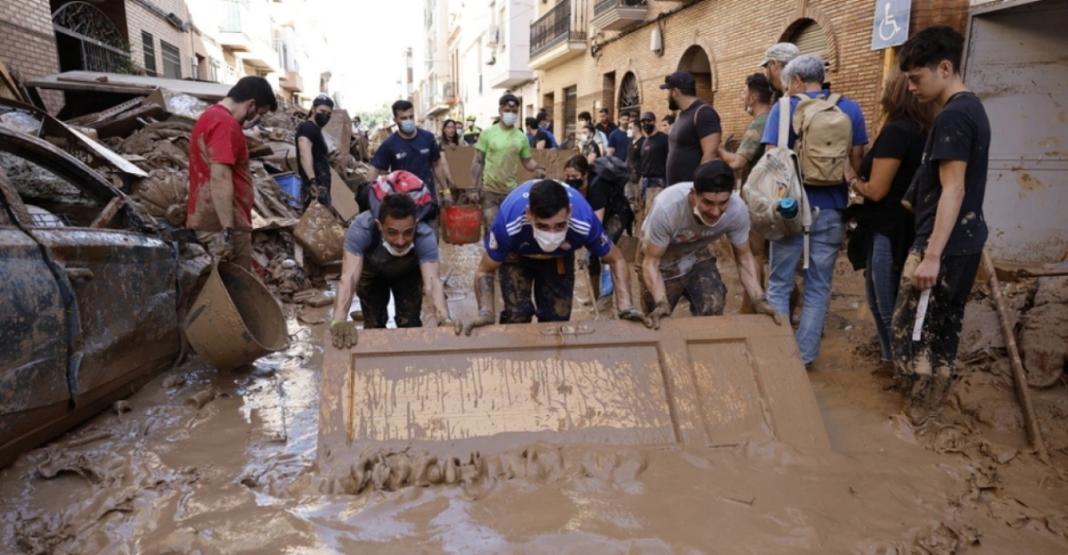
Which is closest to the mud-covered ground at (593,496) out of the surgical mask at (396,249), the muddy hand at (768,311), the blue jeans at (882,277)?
the blue jeans at (882,277)

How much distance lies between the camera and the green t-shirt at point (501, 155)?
251 inches

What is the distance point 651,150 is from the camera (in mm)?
7352

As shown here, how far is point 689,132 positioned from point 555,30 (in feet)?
54.1

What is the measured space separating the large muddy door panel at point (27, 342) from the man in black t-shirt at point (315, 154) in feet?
13.0

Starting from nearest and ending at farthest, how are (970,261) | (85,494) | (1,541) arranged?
1. (1,541)
2. (85,494)
3. (970,261)

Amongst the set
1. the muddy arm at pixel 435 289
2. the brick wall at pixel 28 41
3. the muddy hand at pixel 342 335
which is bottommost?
the muddy hand at pixel 342 335

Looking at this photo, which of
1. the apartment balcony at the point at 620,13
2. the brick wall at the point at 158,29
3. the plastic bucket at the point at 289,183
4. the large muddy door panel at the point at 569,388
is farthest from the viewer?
the apartment balcony at the point at 620,13

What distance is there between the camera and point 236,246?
4621 mm

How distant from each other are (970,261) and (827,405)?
992 millimetres

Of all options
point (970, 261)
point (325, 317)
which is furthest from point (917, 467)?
point (325, 317)

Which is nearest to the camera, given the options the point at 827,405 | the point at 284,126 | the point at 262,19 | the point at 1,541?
the point at 1,541

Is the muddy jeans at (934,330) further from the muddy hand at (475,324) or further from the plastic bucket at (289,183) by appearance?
the plastic bucket at (289,183)

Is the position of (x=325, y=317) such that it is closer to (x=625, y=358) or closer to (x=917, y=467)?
(x=625, y=358)

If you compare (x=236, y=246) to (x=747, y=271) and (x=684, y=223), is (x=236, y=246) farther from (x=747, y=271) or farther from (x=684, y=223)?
(x=747, y=271)
